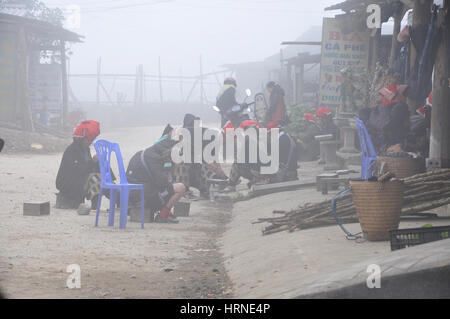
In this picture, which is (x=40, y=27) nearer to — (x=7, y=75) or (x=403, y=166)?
(x=7, y=75)

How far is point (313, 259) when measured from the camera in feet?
18.3

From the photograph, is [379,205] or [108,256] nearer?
[379,205]

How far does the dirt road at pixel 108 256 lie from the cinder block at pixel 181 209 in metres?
0.11

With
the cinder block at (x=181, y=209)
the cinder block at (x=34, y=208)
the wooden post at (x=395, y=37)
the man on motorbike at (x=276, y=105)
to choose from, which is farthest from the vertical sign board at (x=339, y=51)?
the cinder block at (x=34, y=208)

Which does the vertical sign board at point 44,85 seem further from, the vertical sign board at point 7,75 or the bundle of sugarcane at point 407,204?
the bundle of sugarcane at point 407,204

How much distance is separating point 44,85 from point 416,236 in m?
23.2

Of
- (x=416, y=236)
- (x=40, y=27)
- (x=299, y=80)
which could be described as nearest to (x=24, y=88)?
(x=40, y=27)

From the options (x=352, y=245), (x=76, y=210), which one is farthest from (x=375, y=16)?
(x=352, y=245)

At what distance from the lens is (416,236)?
5129 millimetres

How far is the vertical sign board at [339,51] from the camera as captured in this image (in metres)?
14.4

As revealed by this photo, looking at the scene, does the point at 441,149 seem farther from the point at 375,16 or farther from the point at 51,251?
the point at 375,16

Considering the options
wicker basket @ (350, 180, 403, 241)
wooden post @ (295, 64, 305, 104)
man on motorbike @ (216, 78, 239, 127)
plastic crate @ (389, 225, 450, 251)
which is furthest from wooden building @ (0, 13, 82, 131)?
plastic crate @ (389, 225, 450, 251)

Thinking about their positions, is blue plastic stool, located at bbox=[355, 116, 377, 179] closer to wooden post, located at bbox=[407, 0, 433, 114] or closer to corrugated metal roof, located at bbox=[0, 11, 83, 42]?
wooden post, located at bbox=[407, 0, 433, 114]
